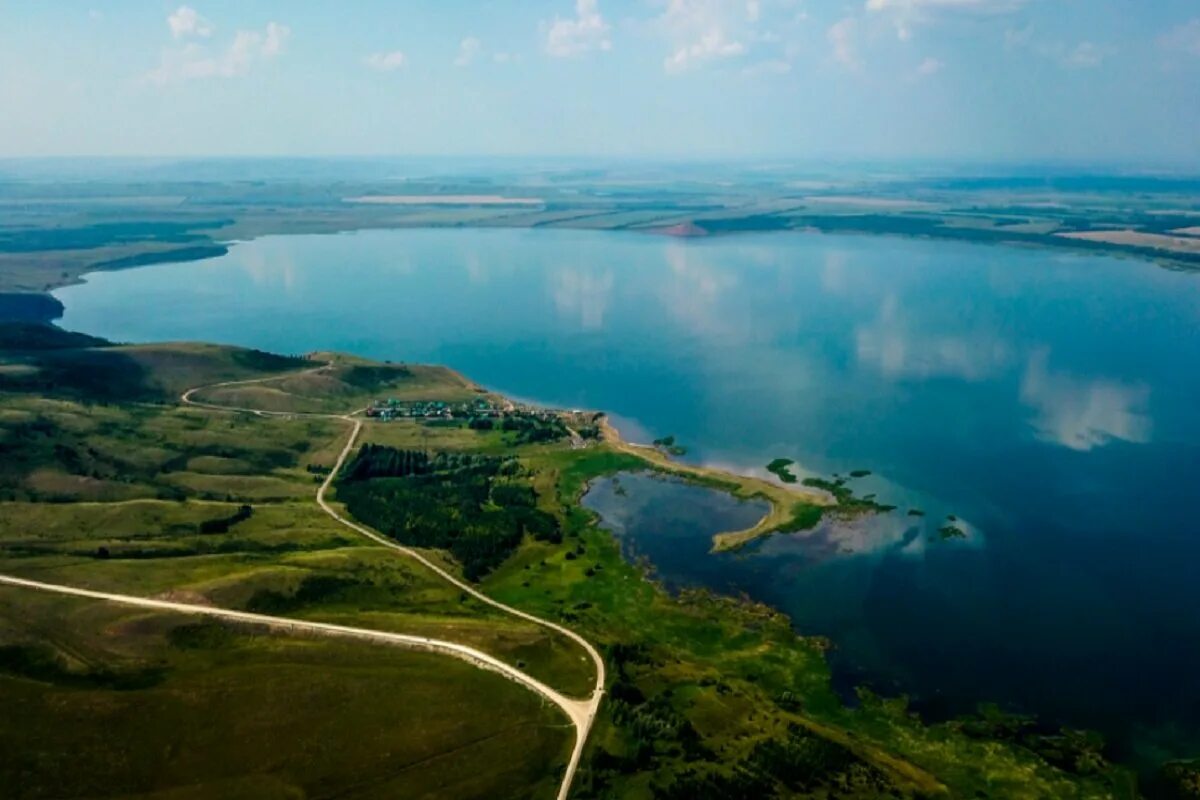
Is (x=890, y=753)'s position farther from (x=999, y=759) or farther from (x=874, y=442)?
(x=874, y=442)

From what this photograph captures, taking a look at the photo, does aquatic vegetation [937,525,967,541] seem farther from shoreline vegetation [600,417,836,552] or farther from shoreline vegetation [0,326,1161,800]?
shoreline vegetation [0,326,1161,800]

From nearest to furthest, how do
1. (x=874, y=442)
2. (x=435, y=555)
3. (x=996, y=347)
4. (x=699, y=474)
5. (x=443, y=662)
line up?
(x=443, y=662)
(x=435, y=555)
(x=699, y=474)
(x=874, y=442)
(x=996, y=347)

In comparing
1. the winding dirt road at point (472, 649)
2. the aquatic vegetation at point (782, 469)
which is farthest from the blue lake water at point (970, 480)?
the winding dirt road at point (472, 649)

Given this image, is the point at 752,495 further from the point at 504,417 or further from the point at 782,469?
the point at 504,417

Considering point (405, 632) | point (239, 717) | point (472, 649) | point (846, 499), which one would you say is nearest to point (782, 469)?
point (846, 499)

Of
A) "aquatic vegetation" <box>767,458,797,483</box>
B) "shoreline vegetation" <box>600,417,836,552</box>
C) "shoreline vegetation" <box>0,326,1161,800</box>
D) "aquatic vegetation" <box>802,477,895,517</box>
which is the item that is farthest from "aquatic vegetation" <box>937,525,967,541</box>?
"aquatic vegetation" <box>767,458,797,483</box>

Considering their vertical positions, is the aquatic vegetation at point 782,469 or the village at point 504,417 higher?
the aquatic vegetation at point 782,469

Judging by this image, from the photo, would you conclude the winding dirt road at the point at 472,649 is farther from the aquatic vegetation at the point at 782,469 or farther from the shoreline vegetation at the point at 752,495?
the aquatic vegetation at the point at 782,469

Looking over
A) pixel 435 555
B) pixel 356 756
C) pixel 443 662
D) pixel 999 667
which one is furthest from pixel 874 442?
pixel 356 756

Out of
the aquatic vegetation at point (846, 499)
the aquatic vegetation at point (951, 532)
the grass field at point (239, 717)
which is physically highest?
the aquatic vegetation at point (846, 499)
